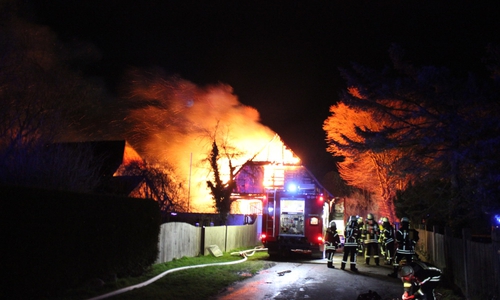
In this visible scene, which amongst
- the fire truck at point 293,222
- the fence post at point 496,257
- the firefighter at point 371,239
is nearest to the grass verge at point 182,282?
the fire truck at point 293,222

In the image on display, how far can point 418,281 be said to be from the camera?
20.2ft

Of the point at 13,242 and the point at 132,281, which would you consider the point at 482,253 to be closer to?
the point at 132,281

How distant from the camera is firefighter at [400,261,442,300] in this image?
20.1 ft

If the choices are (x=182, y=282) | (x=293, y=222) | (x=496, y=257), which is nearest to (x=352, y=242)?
(x=293, y=222)

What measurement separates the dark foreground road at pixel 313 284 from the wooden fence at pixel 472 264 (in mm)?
1461

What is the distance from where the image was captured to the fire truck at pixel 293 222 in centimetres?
1806

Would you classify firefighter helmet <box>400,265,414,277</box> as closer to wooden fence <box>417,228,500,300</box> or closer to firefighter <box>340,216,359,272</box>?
wooden fence <box>417,228,500,300</box>

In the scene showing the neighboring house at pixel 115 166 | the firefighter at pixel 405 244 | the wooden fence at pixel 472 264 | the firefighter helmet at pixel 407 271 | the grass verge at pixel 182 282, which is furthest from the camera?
the neighboring house at pixel 115 166

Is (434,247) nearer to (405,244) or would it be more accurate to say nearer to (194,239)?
(405,244)

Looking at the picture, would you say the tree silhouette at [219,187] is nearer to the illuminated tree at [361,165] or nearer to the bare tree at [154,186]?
the bare tree at [154,186]

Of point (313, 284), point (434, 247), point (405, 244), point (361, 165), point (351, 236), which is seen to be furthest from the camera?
point (361, 165)

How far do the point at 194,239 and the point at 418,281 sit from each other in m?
12.2

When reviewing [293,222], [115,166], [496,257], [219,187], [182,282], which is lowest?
[182,282]

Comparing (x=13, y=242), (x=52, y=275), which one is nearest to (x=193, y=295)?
(x=52, y=275)
